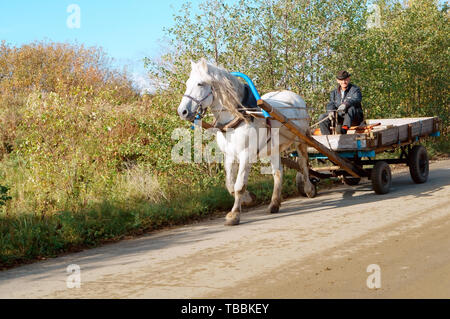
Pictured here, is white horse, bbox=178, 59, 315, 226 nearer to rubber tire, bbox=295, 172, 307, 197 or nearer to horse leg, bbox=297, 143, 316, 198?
horse leg, bbox=297, 143, 316, 198

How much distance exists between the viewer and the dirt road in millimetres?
4609

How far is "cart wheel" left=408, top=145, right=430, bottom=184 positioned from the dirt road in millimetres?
2558

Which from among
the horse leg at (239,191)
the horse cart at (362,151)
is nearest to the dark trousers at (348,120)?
the horse cart at (362,151)

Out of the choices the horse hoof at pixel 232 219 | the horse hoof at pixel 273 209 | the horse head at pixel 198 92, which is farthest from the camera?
the horse hoof at pixel 273 209

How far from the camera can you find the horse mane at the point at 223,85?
24.7 ft

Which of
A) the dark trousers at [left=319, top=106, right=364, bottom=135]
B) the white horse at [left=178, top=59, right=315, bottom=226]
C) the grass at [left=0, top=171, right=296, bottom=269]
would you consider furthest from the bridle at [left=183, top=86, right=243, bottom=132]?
the dark trousers at [left=319, top=106, right=364, bottom=135]

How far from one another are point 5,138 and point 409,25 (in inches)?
550

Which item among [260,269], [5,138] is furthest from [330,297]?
[5,138]

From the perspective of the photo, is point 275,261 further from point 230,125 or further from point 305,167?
point 305,167

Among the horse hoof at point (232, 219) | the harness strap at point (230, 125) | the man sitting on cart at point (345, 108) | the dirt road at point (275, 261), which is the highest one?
the man sitting on cart at point (345, 108)

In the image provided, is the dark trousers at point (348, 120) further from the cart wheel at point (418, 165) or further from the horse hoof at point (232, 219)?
the horse hoof at point (232, 219)

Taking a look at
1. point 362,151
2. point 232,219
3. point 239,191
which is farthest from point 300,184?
point 232,219

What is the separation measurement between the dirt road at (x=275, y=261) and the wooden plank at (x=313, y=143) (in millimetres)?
1153
